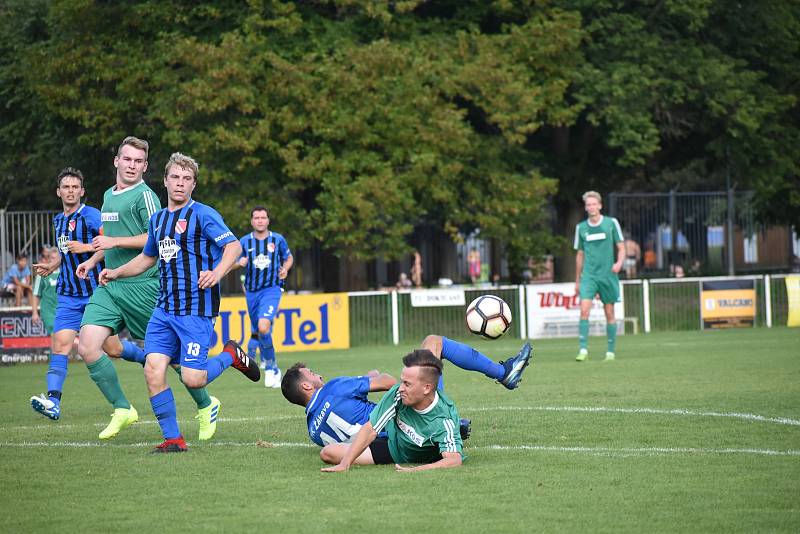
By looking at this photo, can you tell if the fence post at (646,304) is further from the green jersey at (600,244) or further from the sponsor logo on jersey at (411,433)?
the sponsor logo on jersey at (411,433)

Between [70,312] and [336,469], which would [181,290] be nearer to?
[336,469]

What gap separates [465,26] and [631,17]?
169 inches

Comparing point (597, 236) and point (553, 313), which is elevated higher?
point (597, 236)

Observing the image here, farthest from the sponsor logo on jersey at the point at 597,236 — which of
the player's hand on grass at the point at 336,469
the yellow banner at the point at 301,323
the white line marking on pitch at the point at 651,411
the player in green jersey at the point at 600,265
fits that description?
the player's hand on grass at the point at 336,469

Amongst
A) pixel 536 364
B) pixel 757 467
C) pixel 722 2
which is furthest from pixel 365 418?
pixel 722 2

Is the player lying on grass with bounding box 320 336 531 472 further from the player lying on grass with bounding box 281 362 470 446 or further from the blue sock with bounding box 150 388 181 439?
the blue sock with bounding box 150 388 181 439

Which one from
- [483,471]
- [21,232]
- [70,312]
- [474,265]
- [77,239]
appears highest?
[21,232]

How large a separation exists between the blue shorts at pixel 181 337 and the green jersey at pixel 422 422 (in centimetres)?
184

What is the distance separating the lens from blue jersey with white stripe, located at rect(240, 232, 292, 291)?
1689 centimetres

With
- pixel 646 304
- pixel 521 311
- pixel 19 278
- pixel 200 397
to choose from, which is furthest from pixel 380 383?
pixel 19 278

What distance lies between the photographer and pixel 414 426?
26.9 feet

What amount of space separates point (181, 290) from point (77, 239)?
242 cm

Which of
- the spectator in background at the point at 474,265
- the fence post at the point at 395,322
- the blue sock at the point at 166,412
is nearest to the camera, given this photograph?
the blue sock at the point at 166,412

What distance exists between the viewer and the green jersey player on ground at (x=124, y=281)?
1027 centimetres
